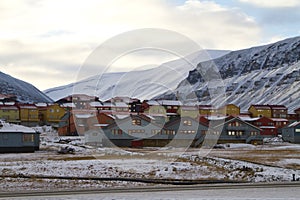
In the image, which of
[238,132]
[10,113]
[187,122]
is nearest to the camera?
[187,122]

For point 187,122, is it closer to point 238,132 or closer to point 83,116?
point 238,132

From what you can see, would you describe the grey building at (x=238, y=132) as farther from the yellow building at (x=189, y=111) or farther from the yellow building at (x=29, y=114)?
the yellow building at (x=29, y=114)

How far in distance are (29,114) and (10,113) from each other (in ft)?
20.8

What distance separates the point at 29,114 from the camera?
6481 inches

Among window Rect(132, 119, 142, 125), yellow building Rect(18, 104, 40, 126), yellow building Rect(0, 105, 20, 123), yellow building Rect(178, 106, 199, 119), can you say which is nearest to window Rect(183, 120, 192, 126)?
window Rect(132, 119, 142, 125)

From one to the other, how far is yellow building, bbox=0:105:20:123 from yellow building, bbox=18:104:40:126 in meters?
1.35

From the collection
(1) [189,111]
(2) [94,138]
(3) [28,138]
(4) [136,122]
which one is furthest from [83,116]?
(3) [28,138]

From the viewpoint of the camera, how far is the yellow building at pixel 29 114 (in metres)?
163

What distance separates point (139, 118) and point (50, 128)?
188ft

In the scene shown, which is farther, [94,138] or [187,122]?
[187,122]

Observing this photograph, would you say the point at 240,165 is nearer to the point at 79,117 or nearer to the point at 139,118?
the point at 139,118

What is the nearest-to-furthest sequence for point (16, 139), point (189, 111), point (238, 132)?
point (16, 139)
point (238, 132)
point (189, 111)

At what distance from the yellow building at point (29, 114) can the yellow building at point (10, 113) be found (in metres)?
1.35

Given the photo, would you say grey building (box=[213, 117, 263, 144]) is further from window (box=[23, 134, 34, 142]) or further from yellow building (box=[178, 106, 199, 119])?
window (box=[23, 134, 34, 142])
